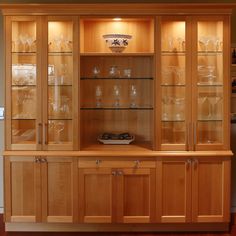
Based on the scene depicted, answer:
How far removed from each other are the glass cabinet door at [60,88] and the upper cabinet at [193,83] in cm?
88

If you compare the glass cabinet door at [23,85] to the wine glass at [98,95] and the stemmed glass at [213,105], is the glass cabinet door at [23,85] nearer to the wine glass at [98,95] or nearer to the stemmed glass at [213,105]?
the wine glass at [98,95]

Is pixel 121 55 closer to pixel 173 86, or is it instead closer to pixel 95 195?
pixel 173 86

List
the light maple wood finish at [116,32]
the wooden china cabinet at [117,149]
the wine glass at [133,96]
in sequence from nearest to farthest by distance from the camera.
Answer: the wooden china cabinet at [117,149] < the light maple wood finish at [116,32] < the wine glass at [133,96]

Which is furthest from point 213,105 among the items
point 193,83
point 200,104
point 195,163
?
point 195,163

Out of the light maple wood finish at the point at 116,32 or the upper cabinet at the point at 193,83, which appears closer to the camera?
the upper cabinet at the point at 193,83

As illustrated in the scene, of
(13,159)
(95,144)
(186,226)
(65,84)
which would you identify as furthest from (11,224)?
(186,226)

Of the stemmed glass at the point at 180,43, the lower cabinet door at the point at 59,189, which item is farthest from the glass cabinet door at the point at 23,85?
the stemmed glass at the point at 180,43

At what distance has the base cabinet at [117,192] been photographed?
151 inches

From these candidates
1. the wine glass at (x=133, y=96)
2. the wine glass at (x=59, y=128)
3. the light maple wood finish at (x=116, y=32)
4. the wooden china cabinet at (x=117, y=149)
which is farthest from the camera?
the wine glass at (x=133, y=96)

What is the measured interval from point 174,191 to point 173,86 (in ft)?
3.40

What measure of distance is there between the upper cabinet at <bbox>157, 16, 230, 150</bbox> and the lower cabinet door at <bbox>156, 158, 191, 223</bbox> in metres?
0.18

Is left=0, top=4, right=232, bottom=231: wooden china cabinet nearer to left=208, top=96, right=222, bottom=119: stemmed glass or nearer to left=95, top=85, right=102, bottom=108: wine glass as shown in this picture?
left=208, top=96, right=222, bottom=119: stemmed glass

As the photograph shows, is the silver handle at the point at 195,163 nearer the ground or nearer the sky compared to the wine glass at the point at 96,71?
nearer the ground

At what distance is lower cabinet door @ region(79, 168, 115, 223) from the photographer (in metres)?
3.83
